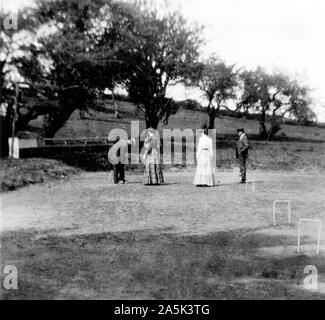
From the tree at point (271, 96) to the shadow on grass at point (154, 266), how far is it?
132 ft

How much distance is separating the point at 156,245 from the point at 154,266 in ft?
3.79

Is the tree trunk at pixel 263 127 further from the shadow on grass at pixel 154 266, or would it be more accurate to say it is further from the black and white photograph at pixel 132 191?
the shadow on grass at pixel 154 266

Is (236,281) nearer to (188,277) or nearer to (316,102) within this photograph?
(188,277)

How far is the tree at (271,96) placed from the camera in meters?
47.8

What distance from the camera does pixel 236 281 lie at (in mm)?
6215

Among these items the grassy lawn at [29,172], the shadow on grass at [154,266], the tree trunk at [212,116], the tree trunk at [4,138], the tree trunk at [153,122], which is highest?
the tree trunk at [212,116]

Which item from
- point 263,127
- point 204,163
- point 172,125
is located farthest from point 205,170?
point 263,127

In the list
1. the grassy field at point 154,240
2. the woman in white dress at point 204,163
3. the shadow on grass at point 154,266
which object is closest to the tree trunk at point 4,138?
the grassy field at point 154,240

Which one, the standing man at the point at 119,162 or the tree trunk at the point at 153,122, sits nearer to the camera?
the standing man at the point at 119,162

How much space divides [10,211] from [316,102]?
147 feet

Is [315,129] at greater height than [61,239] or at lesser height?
greater

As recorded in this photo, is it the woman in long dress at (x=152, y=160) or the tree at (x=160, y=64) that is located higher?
the tree at (x=160, y=64)

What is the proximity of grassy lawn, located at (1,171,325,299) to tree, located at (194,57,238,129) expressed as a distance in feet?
104

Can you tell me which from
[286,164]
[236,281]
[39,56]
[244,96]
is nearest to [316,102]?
[244,96]
